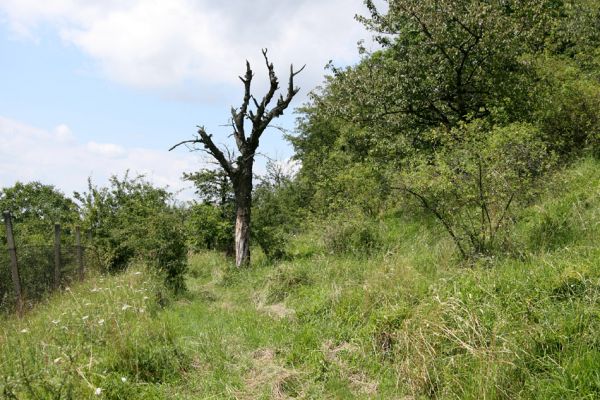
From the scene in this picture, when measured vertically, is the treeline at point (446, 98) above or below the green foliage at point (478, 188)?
above

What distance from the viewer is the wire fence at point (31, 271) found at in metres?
7.99

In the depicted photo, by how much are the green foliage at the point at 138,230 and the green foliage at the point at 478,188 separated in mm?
6093

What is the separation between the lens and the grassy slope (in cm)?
399

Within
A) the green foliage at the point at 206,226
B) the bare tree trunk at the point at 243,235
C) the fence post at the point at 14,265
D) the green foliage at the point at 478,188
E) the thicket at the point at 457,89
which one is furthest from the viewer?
the green foliage at the point at 206,226

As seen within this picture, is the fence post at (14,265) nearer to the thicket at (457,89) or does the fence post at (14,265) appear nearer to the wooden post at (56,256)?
the wooden post at (56,256)

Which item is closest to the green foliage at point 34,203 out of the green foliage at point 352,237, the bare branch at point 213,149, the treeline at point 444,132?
the treeline at point 444,132

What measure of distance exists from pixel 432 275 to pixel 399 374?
2.46 meters

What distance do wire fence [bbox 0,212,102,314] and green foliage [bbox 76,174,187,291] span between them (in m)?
1.59

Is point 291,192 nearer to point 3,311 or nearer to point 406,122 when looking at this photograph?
point 406,122

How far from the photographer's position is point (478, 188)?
7.30 meters

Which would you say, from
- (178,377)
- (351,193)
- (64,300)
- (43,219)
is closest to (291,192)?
(351,193)

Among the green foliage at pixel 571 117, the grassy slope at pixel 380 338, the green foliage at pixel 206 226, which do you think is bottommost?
the grassy slope at pixel 380 338

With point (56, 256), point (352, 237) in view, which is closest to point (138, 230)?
point (56, 256)

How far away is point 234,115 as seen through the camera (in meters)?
13.5
